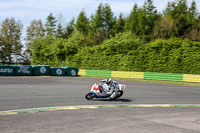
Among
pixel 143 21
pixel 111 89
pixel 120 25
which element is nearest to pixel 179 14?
pixel 143 21

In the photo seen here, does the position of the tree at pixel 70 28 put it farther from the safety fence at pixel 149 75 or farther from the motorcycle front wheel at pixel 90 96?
the motorcycle front wheel at pixel 90 96

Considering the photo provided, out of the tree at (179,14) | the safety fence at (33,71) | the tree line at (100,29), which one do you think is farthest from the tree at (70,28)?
the safety fence at (33,71)

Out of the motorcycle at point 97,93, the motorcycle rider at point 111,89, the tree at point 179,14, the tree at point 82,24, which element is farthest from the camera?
the tree at point 82,24

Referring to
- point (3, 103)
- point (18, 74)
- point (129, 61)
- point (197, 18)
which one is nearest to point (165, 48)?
point (129, 61)

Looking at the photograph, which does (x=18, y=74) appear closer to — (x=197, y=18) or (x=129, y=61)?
(x=129, y=61)

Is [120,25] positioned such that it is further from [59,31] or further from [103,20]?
[59,31]

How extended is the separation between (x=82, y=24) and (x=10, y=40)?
1043 inches

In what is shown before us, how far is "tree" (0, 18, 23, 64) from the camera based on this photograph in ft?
271

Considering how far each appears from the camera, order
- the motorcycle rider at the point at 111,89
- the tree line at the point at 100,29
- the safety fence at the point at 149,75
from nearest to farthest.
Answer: the motorcycle rider at the point at 111,89
the safety fence at the point at 149,75
the tree line at the point at 100,29

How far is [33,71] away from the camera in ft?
122

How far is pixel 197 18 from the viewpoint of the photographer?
8238cm

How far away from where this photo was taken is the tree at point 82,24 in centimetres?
9906

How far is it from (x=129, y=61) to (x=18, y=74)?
50.2 feet

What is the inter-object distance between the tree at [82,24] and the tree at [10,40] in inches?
799
